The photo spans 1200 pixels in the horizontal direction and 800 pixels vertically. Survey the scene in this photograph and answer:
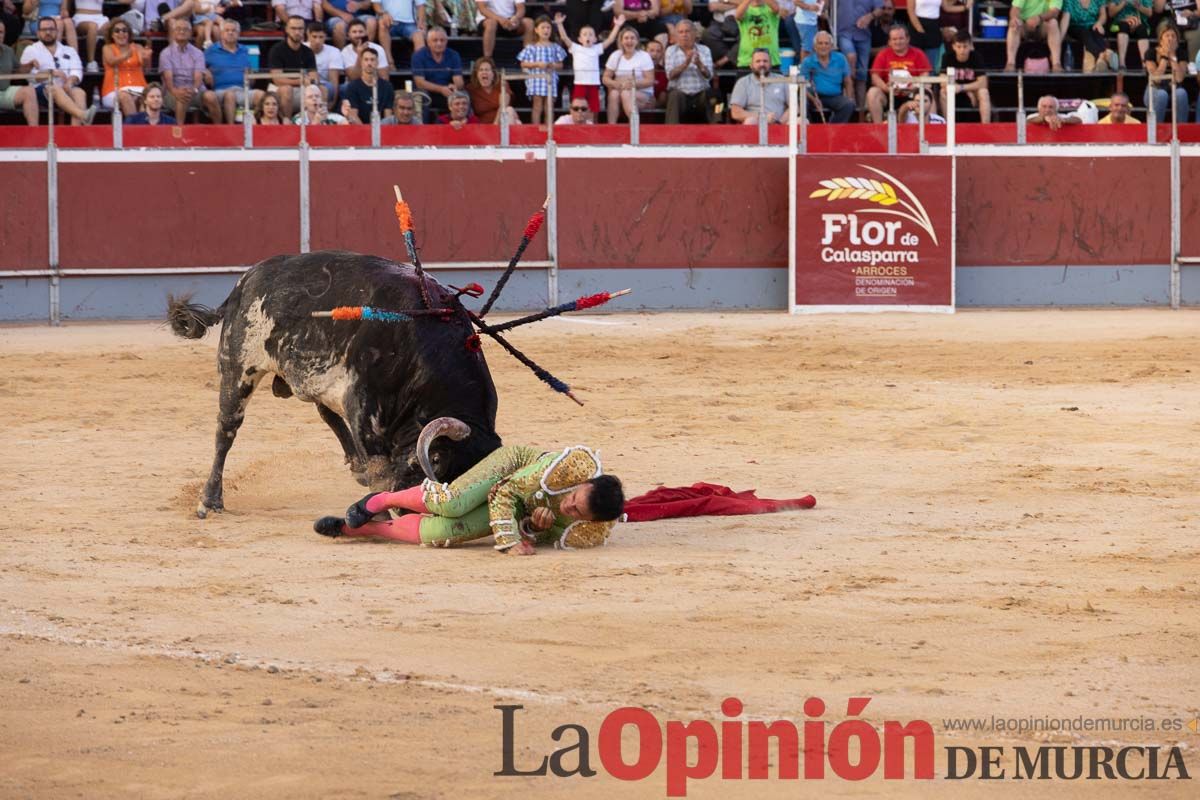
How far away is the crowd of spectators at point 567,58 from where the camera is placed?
1606 centimetres

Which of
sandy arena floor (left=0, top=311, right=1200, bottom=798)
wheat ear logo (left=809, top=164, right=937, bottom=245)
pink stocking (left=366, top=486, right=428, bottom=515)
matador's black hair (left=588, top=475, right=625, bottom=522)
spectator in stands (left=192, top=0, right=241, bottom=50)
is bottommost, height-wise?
sandy arena floor (left=0, top=311, right=1200, bottom=798)

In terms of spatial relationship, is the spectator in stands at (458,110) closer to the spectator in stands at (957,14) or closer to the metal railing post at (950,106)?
the metal railing post at (950,106)

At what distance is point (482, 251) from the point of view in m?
16.5

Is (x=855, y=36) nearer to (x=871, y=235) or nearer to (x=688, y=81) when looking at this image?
(x=688, y=81)

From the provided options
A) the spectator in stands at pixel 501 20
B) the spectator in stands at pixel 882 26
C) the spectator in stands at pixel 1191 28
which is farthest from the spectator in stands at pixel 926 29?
the spectator in stands at pixel 501 20

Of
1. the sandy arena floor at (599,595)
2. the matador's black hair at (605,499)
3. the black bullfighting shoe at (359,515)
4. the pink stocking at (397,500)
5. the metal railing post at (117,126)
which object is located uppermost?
the metal railing post at (117,126)

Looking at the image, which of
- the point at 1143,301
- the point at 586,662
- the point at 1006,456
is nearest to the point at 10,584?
the point at 586,662

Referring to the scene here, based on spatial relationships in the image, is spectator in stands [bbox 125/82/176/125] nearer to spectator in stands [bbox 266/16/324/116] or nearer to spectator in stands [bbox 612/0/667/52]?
spectator in stands [bbox 266/16/324/116]

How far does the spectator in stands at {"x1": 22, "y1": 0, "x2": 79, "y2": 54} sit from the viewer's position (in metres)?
16.1

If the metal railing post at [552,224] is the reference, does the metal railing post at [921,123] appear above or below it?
above

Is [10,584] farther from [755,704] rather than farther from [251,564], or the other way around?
[755,704]

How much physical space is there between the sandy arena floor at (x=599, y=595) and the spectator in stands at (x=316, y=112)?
18.1 ft

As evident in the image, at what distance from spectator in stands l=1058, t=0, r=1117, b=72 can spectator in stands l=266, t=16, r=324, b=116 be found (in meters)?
7.41

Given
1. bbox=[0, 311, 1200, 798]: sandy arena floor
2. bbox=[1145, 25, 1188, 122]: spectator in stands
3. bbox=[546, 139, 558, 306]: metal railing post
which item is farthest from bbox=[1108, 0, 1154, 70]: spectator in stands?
bbox=[0, 311, 1200, 798]: sandy arena floor
